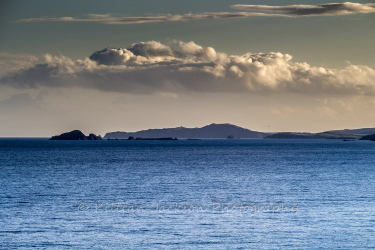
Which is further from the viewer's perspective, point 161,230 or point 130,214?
point 130,214

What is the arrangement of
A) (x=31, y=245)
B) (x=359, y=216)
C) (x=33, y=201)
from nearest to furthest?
(x=31, y=245) → (x=359, y=216) → (x=33, y=201)

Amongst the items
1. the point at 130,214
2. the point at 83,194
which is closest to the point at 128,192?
the point at 83,194

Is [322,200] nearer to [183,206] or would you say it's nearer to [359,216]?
[359,216]

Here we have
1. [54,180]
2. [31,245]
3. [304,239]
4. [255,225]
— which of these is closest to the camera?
[31,245]

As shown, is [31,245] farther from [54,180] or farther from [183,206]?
[54,180]

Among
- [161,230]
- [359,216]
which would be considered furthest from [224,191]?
[161,230]

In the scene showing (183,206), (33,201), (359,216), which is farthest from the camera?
(33,201)

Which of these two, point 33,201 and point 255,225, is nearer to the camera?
point 255,225

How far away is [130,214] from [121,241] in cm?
1061

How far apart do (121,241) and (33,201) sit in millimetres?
23570

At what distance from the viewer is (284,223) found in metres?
46.4

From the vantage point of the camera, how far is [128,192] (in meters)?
68.8

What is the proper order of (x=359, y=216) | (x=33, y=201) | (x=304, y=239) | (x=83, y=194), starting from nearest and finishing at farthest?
(x=304, y=239) < (x=359, y=216) < (x=33, y=201) < (x=83, y=194)

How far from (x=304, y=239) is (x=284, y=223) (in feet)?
19.5
